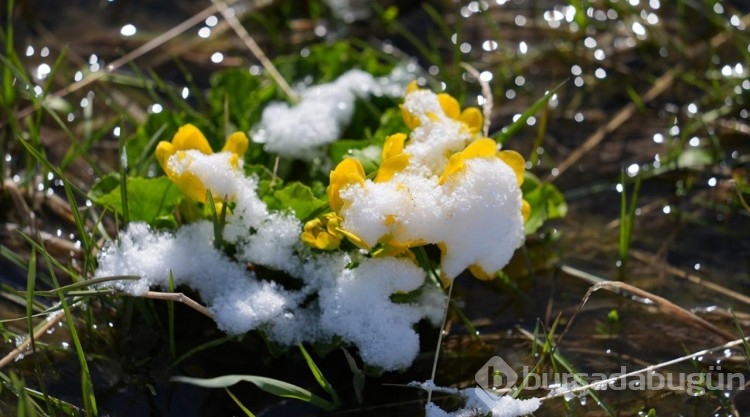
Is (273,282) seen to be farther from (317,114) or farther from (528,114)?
(528,114)

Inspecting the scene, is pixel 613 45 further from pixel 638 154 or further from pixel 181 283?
pixel 181 283

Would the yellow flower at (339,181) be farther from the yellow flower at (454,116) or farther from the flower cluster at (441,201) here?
the yellow flower at (454,116)

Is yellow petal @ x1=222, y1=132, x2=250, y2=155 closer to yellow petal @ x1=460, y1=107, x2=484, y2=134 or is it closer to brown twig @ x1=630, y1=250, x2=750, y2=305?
yellow petal @ x1=460, y1=107, x2=484, y2=134

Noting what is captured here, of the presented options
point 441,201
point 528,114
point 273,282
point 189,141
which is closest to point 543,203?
point 528,114

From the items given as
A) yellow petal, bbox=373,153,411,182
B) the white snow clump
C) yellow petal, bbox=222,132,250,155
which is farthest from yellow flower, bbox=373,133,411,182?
the white snow clump

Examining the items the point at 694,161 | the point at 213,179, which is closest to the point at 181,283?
the point at 213,179

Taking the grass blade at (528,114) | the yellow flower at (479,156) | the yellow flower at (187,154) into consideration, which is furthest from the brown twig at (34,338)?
the grass blade at (528,114)
